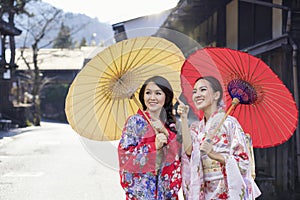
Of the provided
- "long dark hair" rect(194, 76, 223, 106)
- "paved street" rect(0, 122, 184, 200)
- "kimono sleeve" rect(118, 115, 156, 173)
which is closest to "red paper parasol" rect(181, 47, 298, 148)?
"long dark hair" rect(194, 76, 223, 106)

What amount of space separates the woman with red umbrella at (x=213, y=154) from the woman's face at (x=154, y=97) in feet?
0.94

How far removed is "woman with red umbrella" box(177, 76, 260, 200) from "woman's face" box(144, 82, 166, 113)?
0.94 feet

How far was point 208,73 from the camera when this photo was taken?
4.06 meters

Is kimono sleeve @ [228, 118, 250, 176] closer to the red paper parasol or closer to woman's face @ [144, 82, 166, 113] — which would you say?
the red paper parasol

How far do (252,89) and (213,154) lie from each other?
2.46 ft

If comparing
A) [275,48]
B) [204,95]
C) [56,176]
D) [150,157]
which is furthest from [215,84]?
[56,176]

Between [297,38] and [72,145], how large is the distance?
35.7ft

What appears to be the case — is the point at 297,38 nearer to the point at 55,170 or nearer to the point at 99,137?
the point at 99,137

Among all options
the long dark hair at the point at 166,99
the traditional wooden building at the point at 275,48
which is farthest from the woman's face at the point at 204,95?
the traditional wooden building at the point at 275,48

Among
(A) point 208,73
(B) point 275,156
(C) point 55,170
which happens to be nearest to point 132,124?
(A) point 208,73

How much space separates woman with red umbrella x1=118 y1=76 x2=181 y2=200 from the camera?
3.89m

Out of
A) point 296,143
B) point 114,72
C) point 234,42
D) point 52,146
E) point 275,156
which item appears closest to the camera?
point 114,72

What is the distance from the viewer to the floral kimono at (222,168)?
361 cm

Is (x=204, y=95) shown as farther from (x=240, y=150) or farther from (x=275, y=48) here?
(x=275, y=48)
